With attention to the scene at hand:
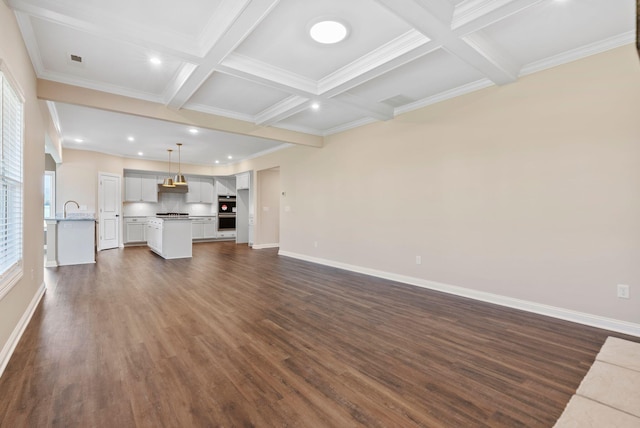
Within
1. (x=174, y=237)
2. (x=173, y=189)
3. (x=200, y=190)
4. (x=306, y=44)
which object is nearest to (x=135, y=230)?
(x=173, y=189)

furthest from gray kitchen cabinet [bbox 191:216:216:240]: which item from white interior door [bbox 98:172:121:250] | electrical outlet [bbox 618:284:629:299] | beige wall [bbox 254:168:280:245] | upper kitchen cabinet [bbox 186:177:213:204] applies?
electrical outlet [bbox 618:284:629:299]

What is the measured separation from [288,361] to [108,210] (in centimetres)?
855

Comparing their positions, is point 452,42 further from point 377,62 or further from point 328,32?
point 328,32

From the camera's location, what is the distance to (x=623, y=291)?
9.56 ft

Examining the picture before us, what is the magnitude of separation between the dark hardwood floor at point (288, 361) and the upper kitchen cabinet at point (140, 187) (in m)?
6.10

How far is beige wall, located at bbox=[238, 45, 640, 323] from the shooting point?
2.95m

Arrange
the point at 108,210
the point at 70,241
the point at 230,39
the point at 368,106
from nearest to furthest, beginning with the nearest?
1. the point at 230,39
2. the point at 368,106
3. the point at 70,241
4. the point at 108,210

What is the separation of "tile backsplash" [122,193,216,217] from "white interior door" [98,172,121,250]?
810mm

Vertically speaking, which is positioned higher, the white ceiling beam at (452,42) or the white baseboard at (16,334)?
the white ceiling beam at (452,42)

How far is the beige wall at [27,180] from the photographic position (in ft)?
7.63

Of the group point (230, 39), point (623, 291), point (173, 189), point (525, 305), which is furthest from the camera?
point (173, 189)

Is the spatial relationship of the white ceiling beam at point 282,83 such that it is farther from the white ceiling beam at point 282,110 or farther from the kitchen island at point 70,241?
the kitchen island at point 70,241

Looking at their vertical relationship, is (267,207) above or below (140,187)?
below

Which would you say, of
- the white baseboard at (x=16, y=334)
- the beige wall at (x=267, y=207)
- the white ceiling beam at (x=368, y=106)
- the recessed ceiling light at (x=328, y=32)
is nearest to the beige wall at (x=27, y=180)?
the white baseboard at (x=16, y=334)
